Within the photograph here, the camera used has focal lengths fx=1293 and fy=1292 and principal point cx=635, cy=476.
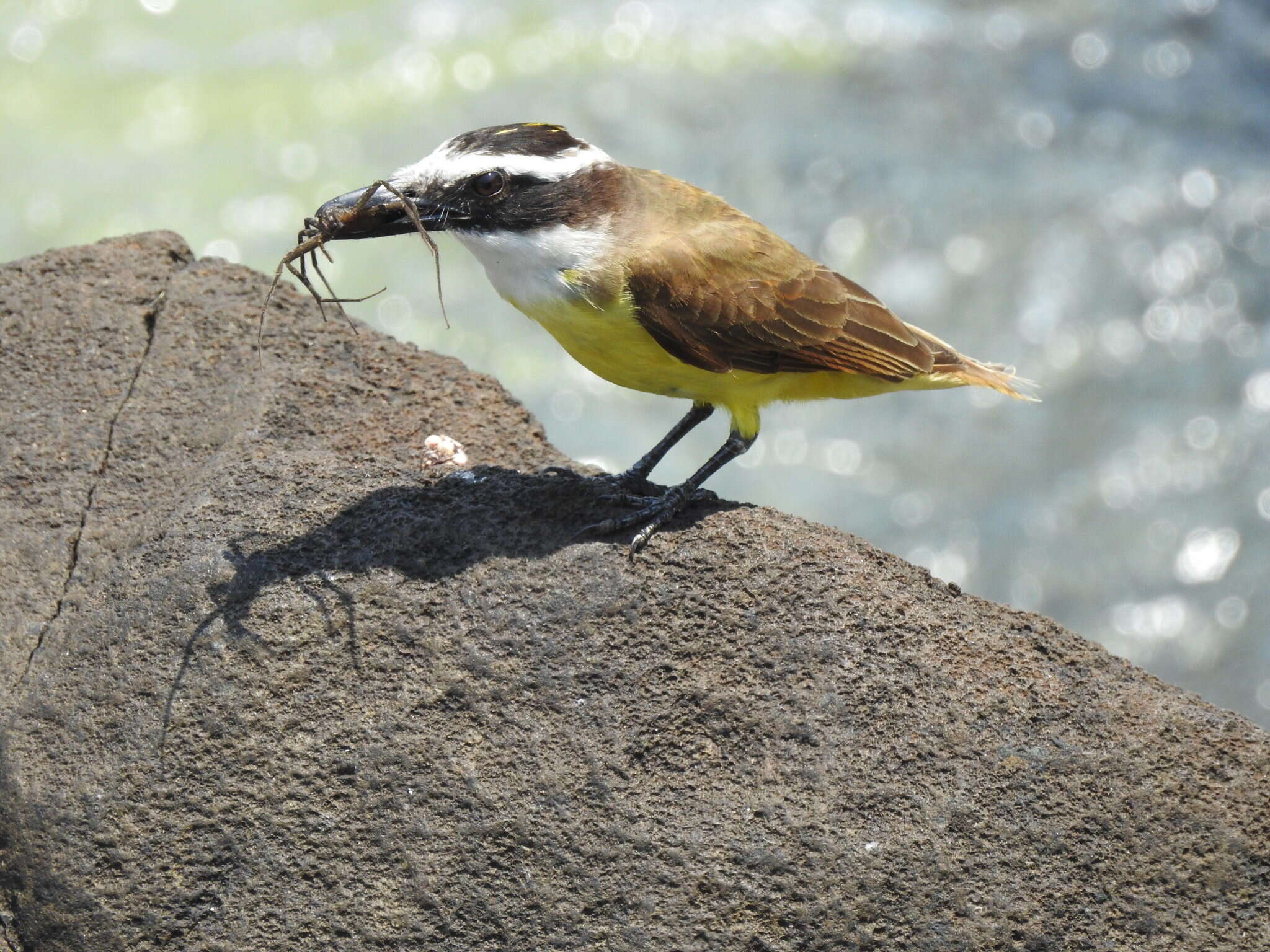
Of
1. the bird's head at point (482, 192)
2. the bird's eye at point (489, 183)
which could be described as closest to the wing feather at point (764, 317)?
the bird's head at point (482, 192)

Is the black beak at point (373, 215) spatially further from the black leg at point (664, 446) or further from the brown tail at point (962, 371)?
the brown tail at point (962, 371)

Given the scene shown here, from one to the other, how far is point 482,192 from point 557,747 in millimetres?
1816

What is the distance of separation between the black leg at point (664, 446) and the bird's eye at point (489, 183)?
118 cm

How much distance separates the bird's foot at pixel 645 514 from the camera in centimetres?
429

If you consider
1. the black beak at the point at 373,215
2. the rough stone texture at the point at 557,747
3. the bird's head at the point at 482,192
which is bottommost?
the rough stone texture at the point at 557,747

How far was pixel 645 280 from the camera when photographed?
173 inches

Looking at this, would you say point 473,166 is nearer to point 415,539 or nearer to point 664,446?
point 415,539

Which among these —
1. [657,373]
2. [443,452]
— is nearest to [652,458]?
[657,373]

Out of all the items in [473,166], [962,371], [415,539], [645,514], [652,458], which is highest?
[962,371]

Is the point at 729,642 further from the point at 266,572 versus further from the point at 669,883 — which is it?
the point at 266,572

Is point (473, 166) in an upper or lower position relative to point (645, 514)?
upper

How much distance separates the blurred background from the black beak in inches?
185

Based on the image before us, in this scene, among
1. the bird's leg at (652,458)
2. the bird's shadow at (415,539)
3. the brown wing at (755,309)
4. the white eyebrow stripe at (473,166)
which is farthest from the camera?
the bird's leg at (652,458)

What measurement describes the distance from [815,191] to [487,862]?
7166mm
